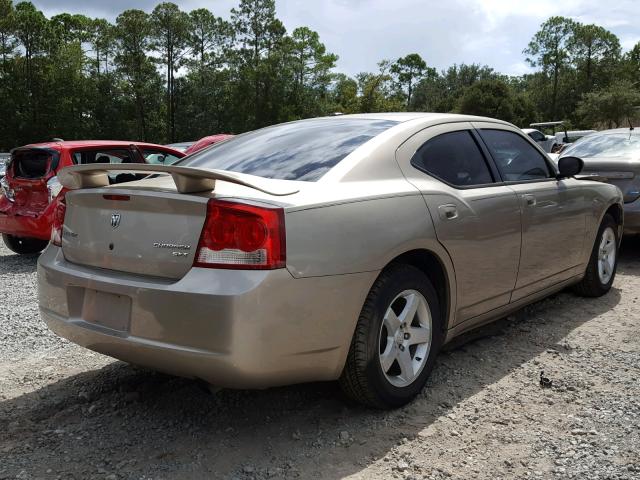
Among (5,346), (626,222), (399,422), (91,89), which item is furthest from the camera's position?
(91,89)

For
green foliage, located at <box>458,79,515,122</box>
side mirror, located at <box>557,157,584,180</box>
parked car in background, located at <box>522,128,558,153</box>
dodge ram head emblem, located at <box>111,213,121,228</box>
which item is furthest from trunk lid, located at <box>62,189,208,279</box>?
green foliage, located at <box>458,79,515,122</box>

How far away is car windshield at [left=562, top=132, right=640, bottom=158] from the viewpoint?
24.3 ft

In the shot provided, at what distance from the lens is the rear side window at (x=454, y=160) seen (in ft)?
11.4

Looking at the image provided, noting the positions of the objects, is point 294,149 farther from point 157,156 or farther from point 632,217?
point 157,156

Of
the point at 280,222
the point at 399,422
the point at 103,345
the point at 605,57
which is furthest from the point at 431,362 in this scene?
the point at 605,57

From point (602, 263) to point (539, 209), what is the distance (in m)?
1.63

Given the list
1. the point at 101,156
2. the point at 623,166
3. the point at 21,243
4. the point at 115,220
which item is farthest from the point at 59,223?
the point at 623,166

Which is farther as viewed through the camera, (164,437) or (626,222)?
(626,222)

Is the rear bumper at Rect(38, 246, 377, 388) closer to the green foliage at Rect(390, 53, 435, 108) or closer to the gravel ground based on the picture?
the gravel ground

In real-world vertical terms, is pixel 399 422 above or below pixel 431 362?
below

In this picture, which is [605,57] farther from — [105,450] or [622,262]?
[105,450]

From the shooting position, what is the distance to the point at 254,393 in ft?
11.1

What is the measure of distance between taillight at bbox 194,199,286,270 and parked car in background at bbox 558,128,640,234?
5.54 meters

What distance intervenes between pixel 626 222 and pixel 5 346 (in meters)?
6.25
